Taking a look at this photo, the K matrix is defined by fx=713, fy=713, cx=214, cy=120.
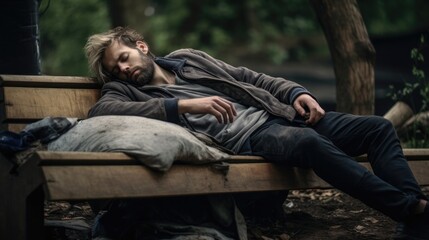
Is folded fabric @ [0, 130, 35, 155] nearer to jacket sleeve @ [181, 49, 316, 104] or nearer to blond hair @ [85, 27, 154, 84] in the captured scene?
blond hair @ [85, 27, 154, 84]

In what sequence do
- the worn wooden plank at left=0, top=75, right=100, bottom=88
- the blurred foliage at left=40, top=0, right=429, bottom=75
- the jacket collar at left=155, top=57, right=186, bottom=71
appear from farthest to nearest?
the blurred foliage at left=40, top=0, right=429, bottom=75 → the jacket collar at left=155, top=57, right=186, bottom=71 → the worn wooden plank at left=0, top=75, right=100, bottom=88

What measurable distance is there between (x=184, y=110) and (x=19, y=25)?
A: 5.81ft

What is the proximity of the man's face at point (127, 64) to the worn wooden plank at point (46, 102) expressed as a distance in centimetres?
26

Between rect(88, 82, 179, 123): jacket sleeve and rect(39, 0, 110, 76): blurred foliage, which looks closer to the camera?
rect(88, 82, 179, 123): jacket sleeve

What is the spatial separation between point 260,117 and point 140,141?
1.11 meters

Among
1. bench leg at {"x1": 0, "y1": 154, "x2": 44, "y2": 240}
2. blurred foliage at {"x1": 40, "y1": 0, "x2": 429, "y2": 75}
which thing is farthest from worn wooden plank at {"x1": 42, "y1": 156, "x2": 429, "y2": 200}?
blurred foliage at {"x1": 40, "y1": 0, "x2": 429, "y2": 75}

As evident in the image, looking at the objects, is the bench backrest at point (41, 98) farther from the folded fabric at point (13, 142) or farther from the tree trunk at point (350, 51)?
the tree trunk at point (350, 51)

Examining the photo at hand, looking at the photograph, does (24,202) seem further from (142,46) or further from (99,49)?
(142,46)

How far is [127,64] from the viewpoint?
459 cm

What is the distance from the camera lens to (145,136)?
144 inches

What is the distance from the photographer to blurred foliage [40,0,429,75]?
16.8m

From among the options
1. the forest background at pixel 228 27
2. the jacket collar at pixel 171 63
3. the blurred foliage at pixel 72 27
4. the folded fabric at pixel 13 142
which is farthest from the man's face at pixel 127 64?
the blurred foliage at pixel 72 27

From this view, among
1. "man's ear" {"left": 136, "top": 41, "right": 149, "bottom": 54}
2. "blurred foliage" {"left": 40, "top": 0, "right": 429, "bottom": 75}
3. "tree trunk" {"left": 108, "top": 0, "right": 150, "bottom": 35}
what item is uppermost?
"man's ear" {"left": 136, "top": 41, "right": 149, "bottom": 54}

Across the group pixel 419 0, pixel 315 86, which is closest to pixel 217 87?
pixel 315 86
